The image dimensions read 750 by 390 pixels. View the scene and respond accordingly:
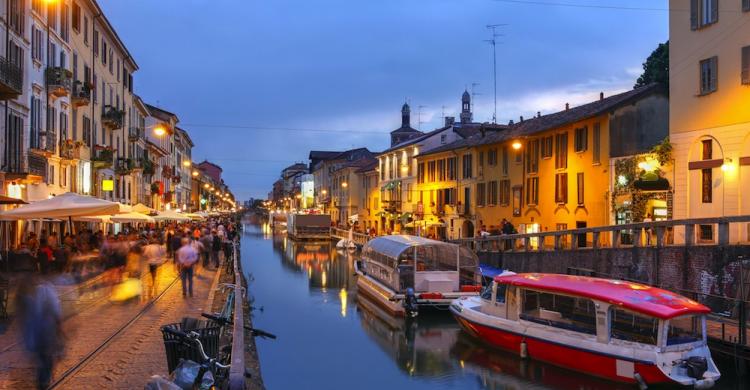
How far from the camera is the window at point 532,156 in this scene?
41.5 meters

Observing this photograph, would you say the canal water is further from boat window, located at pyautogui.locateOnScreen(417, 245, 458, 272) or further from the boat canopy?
the boat canopy

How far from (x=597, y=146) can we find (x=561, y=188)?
423cm

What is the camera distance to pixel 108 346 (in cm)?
1352

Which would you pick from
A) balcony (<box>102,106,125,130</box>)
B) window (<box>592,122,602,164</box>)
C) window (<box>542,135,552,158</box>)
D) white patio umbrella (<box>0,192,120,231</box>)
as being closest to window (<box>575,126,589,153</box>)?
window (<box>592,122,602,164</box>)

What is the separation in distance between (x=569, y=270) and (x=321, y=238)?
53809 mm

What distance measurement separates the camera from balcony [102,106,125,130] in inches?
1779

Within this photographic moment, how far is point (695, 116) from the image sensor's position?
26281mm

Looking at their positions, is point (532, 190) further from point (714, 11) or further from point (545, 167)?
point (714, 11)

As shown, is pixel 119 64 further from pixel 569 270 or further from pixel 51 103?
pixel 569 270

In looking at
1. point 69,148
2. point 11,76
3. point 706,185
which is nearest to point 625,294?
point 706,185

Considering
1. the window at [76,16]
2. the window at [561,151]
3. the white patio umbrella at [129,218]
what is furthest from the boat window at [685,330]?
the window at [76,16]

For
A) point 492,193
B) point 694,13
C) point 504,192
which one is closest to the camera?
point 694,13

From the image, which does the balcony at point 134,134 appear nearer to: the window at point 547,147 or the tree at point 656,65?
the window at point 547,147

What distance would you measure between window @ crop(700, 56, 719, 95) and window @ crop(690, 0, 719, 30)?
137 centimetres
